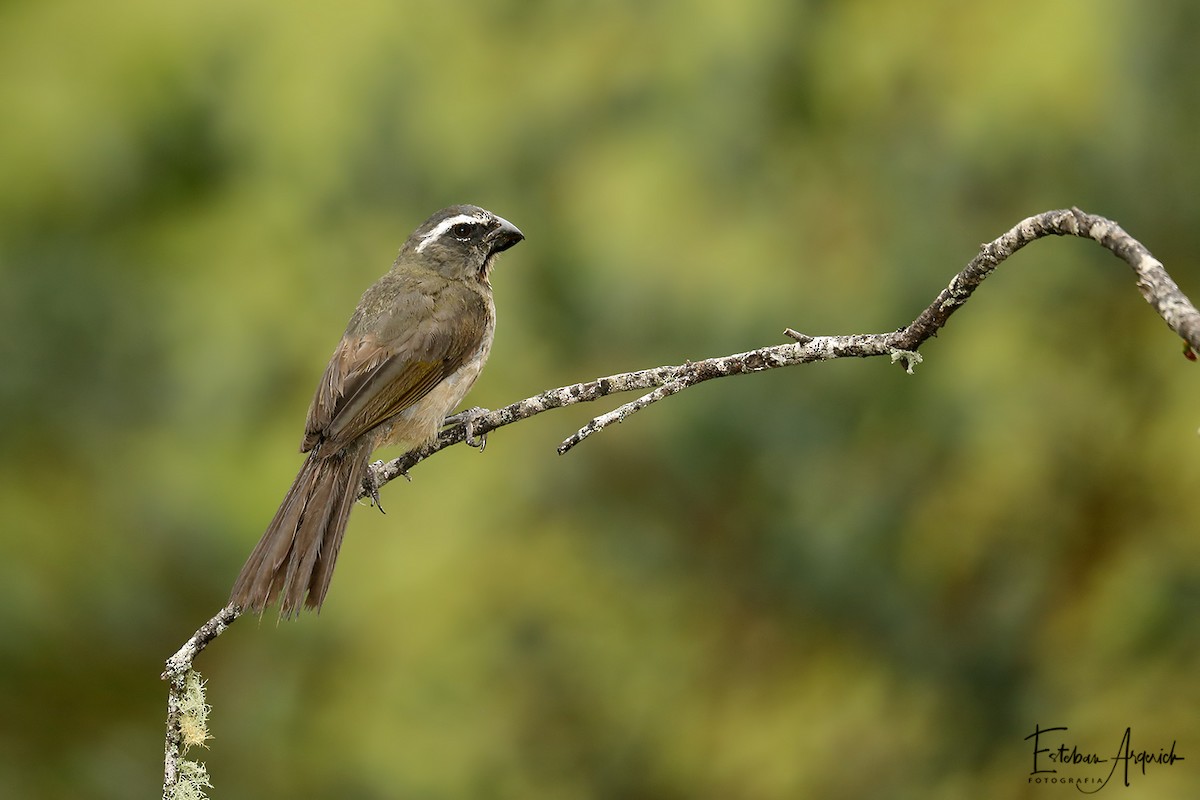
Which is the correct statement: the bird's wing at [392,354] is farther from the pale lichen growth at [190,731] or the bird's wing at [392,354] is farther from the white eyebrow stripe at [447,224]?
the pale lichen growth at [190,731]

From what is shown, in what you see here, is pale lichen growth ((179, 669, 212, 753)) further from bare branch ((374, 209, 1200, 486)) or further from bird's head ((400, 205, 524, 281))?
bird's head ((400, 205, 524, 281))

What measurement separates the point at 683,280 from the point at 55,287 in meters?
3.57

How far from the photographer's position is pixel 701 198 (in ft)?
22.2

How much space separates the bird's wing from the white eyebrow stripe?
29 centimetres

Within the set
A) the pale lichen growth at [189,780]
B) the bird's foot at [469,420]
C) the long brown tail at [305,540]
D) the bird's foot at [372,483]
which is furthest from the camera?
the bird's foot at [372,483]

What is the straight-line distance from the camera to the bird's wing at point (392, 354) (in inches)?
170

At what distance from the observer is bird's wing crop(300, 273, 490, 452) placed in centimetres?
432

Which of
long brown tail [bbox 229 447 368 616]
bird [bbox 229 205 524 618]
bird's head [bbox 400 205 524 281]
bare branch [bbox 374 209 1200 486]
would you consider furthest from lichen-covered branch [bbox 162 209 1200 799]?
bird's head [bbox 400 205 524 281]

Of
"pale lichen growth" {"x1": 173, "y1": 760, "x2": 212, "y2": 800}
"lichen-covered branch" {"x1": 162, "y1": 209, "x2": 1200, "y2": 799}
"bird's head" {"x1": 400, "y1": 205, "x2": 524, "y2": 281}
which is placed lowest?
"pale lichen growth" {"x1": 173, "y1": 760, "x2": 212, "y2": 800}

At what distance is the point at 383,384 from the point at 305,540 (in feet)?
2.79

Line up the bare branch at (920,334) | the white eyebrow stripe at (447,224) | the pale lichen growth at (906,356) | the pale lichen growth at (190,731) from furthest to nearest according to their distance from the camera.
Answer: the white eyebrow stripe at (447,224)
the pale lichen growth at (190,731)
the pale lichen growth at (906,356)
the bare branch at (920,334)

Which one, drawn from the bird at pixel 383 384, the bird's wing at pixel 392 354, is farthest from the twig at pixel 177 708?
the bird's wing at pixel 392 354

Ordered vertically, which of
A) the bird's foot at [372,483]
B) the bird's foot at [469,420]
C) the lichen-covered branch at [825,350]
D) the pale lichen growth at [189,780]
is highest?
the bird's foot at [469,420]

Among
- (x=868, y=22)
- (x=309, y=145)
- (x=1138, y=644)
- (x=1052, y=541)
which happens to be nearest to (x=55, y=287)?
(x=309, y=145)
